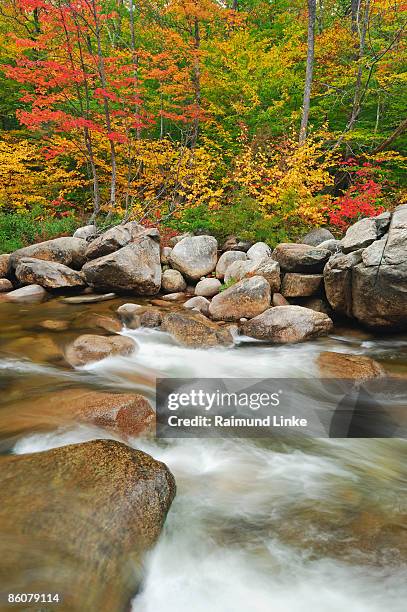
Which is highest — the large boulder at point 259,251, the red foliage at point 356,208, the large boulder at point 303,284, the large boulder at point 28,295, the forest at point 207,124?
the forest at point 207,124

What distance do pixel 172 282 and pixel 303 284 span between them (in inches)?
127

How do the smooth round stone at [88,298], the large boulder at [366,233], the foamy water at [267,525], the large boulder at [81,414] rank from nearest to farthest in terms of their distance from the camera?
the foamy water at [267,525] → the large boulder at [81,414] → the large boulder at [366,233] → the smooth round stone at [88,298]

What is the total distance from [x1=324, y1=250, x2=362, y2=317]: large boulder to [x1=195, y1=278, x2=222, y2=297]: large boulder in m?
2.53

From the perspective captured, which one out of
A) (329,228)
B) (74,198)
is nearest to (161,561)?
(329,228)

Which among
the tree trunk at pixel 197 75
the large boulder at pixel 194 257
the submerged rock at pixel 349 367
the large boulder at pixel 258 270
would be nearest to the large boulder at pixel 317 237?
the large boulder at pixel 258 270

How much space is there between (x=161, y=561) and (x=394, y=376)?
4072 mm

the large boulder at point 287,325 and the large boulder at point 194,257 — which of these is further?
the large boulder at point 194,257

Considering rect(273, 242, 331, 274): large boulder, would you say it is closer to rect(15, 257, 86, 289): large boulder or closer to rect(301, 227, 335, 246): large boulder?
rect(301, 227, 335, 246): large boulder

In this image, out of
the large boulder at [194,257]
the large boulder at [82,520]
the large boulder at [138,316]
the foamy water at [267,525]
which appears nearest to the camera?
the large boulder at [82,520]

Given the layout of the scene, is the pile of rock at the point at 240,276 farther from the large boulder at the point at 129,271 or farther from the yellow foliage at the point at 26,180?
the yellow foliage at the point at 26,180

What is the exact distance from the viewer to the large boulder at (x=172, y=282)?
31.3 ft

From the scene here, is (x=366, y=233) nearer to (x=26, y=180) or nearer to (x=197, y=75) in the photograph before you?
(x=197, y=75)

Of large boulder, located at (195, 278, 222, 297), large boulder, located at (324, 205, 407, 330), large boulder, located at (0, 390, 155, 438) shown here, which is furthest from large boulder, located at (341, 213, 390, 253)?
large boulder, located at (0, 390, 155, 438)

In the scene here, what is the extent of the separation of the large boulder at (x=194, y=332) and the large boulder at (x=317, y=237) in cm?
429
